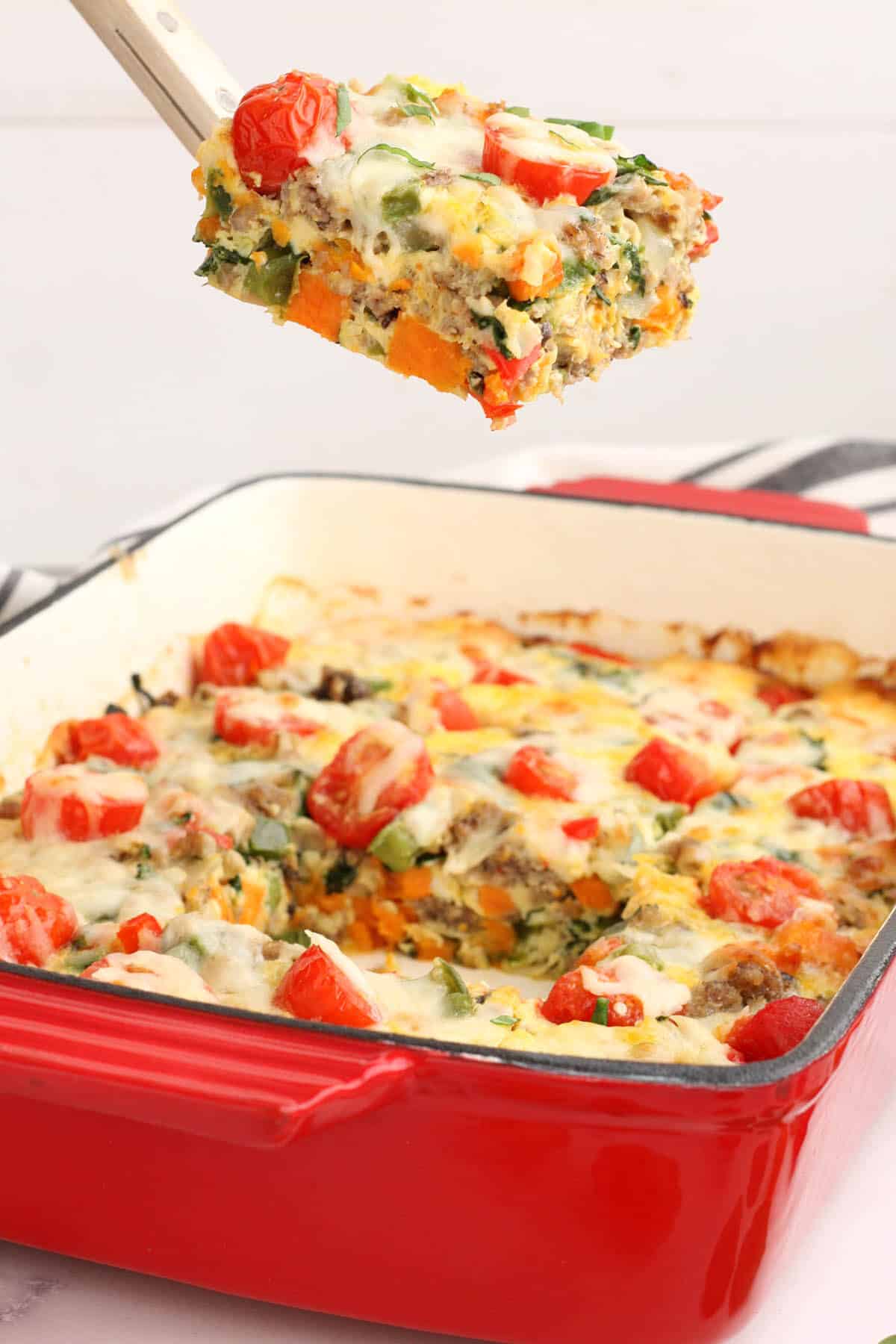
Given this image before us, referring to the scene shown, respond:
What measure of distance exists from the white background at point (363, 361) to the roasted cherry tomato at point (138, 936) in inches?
130

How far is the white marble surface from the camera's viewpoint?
2.12m

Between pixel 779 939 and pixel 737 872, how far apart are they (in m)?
0.16

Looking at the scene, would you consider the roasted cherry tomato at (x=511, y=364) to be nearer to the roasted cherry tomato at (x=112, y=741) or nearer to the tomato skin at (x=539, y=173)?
the tomato skin at (x=539, y=173)

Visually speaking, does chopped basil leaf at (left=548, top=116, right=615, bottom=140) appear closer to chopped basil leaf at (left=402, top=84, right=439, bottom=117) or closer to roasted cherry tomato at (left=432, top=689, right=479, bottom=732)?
chopped basil leaf at (left=402, top=84, right=439, bottom=117)

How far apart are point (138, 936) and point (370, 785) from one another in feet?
2.21

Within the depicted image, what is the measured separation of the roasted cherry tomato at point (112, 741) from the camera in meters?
3.16

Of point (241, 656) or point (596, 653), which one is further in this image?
point (596, 653)

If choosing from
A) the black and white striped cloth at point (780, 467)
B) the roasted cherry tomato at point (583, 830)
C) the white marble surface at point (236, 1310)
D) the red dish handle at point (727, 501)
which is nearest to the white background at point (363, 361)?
the black and white striped cloth at point (780, 467)

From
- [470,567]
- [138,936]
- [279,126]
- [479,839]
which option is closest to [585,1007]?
[138,936]

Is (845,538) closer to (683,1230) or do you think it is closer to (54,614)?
(54,614)

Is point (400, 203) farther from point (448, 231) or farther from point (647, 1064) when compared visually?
point (647, 1064)

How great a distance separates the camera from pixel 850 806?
2971mm

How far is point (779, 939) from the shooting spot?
2578mm

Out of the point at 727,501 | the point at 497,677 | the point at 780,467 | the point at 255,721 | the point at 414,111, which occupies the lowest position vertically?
the point at 255,721
